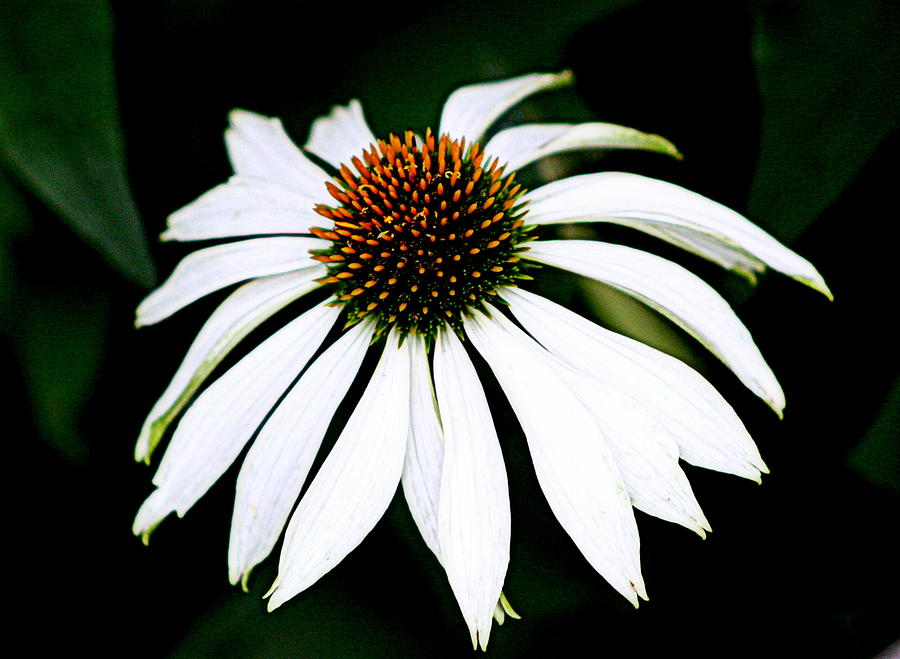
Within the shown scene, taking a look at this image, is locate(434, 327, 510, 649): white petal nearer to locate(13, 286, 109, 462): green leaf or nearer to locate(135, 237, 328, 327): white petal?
locate(135, 237, 328, 327): white petal

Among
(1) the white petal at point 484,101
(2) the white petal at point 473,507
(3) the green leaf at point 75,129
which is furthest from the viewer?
(1) the white petal at point 484,101

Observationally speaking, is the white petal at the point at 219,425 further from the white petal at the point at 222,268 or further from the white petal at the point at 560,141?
the white petal at the point at 560,141

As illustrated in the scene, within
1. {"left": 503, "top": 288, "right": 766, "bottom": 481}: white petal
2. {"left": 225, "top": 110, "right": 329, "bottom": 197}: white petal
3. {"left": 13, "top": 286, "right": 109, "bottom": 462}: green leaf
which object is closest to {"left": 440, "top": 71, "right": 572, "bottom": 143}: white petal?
{"left": 225, "top": 110, "right": 329, "bottom": 197}: white petal

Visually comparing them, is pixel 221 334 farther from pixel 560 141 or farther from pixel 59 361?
pixel 560 141

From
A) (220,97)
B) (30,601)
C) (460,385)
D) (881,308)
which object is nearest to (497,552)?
(460,385)

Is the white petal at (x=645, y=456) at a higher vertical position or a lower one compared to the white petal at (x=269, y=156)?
lower

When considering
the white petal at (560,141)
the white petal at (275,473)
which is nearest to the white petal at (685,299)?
the white petal at (560,141)

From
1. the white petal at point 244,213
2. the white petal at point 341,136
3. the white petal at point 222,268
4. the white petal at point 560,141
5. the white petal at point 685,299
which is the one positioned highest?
the white petal at point 341,136
